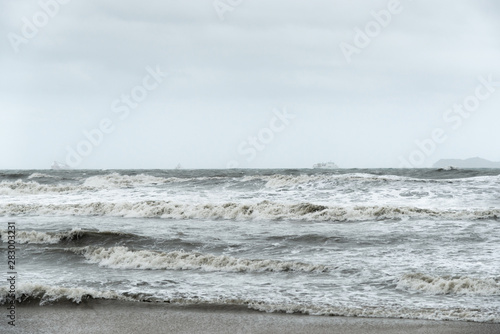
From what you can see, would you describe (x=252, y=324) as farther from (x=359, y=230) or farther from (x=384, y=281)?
(x=359, y=230)

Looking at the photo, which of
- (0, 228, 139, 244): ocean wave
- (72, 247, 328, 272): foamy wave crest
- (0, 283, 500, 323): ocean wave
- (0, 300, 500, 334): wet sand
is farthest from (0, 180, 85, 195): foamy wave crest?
(0, 300, 500, 334): wet sand

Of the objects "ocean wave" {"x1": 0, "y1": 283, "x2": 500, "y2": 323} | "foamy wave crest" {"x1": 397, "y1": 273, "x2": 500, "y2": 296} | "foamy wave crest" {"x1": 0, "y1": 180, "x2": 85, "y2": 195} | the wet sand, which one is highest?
"foamy wave crest" {"x1": 0, "y1": 180, "x2": 85, "y2": 195}

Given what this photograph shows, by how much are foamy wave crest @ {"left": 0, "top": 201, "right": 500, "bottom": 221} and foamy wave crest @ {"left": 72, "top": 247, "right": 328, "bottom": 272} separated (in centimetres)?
732

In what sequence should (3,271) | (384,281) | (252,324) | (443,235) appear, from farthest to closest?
(443,235) → (3,271) → (384,281) → (252,324)

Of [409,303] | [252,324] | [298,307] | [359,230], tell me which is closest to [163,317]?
[252,324]

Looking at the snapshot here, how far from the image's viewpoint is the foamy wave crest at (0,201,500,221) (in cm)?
1719

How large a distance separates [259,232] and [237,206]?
4.48 m

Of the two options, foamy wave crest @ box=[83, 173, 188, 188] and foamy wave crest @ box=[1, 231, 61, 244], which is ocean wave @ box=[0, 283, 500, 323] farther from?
foamy wave crest @ box=[83, 173, 188, 188]

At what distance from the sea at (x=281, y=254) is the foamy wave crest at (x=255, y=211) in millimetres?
51

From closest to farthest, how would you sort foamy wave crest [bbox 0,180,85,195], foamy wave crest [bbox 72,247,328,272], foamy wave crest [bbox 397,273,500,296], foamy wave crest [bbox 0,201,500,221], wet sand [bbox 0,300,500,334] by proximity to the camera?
1. wet sand [bbox 0,300,500,334]
2. foamy wave crest [bbox 397,273,500,296]
3. foamy wave crest [bbox 72,247,328,272]
4. foamy wave crest [bbox 0,201,500,221]
5. foamy wave crest [bbox 0,180,85,195]

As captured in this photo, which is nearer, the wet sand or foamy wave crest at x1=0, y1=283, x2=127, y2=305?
the wet sand

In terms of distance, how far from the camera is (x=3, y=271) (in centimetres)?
1020

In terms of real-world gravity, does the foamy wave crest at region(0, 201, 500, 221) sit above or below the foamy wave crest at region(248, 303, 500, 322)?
above

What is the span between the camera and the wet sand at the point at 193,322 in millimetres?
6668
